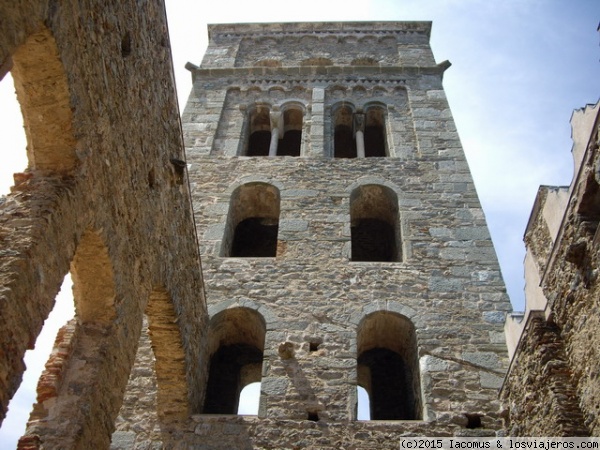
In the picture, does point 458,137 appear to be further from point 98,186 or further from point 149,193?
point 98,186

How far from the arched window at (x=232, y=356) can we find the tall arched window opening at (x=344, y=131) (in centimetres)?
564

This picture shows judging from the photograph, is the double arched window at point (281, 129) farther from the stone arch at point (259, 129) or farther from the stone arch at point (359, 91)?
the stone arch at point (359, 91)

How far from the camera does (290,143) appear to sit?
13750 mm

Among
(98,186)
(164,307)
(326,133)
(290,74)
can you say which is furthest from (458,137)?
(98,186)

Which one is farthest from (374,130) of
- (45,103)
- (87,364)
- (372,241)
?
(45,103)

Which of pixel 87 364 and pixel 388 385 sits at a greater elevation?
pixel 388 385

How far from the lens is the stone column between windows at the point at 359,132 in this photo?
488 inches

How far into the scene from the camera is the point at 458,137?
12133 mm

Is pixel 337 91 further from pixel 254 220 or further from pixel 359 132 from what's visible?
pixel 254 220

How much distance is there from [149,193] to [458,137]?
7723 mm

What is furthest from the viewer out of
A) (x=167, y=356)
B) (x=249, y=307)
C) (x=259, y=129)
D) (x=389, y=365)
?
(x=259, y=129)

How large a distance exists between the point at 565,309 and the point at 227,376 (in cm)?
473

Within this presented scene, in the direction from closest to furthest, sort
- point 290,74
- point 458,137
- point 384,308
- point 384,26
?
point 384,308 → point 458,137 → point 290,74 → point 384,26

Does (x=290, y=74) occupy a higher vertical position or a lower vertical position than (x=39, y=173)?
higher
